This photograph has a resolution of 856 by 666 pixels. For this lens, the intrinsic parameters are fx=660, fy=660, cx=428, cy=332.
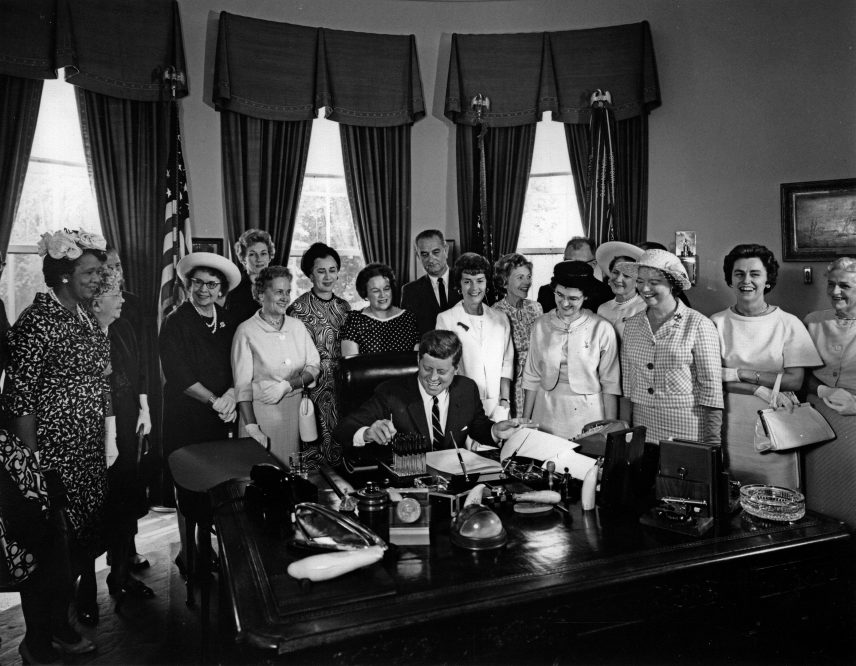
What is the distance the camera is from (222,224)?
534cm

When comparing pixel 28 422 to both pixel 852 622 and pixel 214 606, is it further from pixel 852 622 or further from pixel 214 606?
pixel 852 622

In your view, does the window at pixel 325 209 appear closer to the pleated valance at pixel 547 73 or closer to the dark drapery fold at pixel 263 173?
the dark drapery fold at pixel 263 173

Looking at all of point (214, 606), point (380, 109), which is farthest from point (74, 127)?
point (214, 606)

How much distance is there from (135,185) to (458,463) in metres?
3.63

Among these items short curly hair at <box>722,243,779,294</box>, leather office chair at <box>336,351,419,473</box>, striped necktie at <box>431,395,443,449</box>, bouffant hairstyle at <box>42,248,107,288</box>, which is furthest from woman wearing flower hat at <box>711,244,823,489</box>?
bouffant hairstyle at <box>42,248,107,288</box>

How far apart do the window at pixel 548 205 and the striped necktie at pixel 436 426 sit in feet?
11.1

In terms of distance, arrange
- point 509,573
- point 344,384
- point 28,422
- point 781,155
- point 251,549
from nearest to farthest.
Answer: point 509,573 → point 251,549 → point 28,422 → point 344,384 → point 781,155

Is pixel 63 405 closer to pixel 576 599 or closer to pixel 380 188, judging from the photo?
pixel 576 599

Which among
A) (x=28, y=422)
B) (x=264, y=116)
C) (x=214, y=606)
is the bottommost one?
(x=214, y=606)

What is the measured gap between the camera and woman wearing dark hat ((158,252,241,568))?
3.82 meters

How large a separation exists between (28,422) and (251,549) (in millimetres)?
1750

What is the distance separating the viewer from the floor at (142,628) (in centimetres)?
283

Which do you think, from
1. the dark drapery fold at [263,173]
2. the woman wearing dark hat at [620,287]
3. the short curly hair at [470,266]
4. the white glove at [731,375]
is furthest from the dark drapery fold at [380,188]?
the white glove at [731,375]

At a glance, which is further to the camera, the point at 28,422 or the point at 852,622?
the point at 28,422
